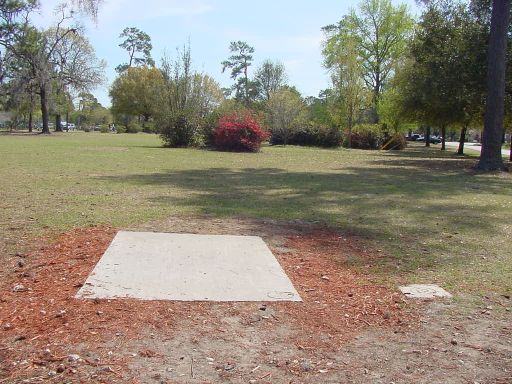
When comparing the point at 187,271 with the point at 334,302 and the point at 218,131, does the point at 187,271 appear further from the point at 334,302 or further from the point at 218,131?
the point at 218,131

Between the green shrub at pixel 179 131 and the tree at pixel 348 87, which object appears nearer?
the green shrub at pixel 179 131

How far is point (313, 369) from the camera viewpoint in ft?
11.6

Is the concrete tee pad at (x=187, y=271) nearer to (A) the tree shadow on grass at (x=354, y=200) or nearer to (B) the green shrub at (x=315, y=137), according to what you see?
(A) the tree shadow on grass at (x=354, y=200)

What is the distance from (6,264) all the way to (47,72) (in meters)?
59.1

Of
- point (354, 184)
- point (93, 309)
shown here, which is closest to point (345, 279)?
point (93, 309)

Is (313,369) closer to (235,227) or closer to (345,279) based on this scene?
(345,279)

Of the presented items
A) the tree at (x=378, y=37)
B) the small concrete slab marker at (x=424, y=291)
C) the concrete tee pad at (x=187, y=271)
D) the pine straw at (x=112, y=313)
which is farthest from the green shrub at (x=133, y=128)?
the small concrete slab marker at (x=424, y=291)

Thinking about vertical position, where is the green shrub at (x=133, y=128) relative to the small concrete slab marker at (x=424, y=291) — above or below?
above

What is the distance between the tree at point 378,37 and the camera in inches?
2447

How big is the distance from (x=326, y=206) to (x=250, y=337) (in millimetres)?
6716

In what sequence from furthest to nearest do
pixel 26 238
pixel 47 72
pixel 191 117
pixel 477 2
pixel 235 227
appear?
pixel 47 72 → pixel 191 117 → pixel 477 2 → pixel 235 227 → pixel 26 238

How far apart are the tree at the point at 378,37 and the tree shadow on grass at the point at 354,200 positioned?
156 feet

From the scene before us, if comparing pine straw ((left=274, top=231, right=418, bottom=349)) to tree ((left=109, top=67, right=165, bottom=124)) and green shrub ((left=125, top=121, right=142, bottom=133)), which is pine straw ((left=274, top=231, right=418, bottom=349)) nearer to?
green shrub ((left=125, top=121, right=142, bottom=133))

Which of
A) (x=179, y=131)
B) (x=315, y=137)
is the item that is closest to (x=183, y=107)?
(x=179, y=131)
